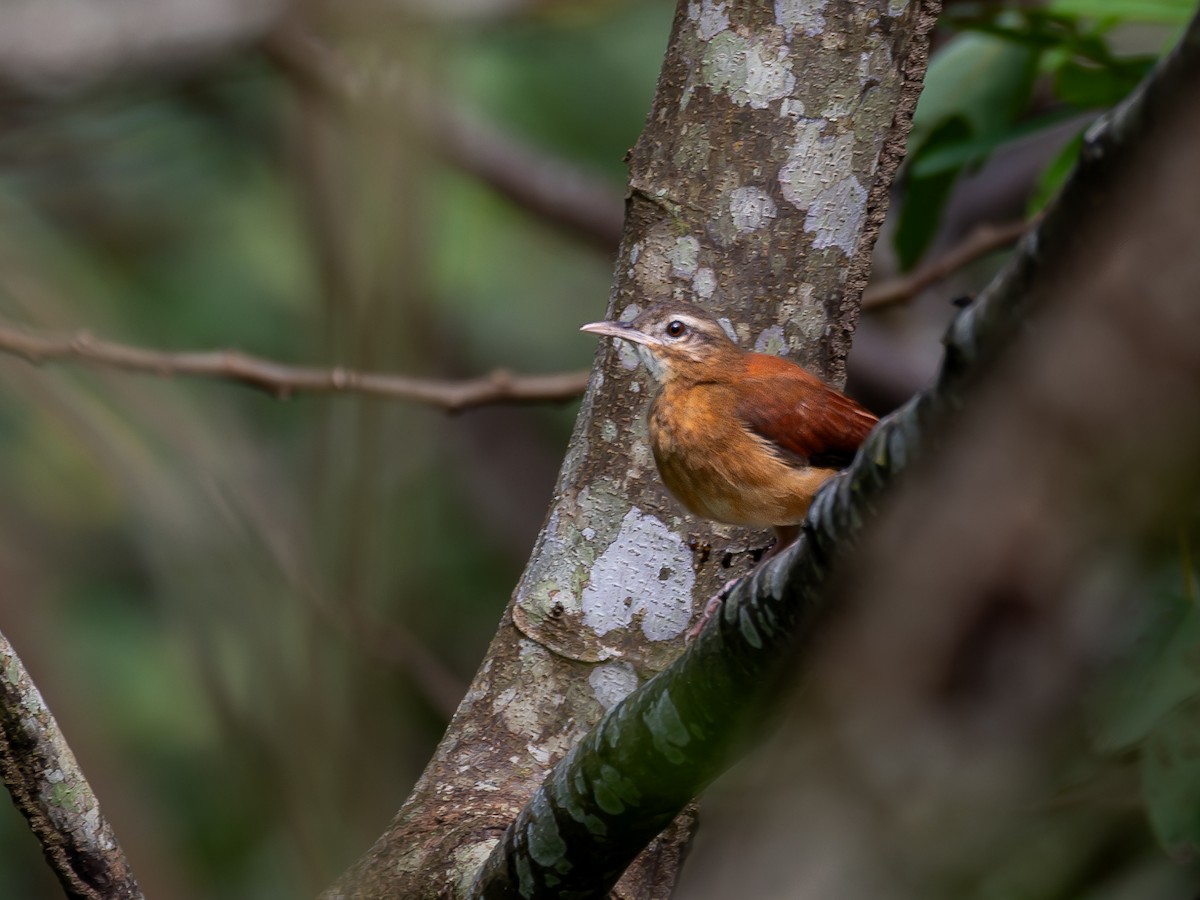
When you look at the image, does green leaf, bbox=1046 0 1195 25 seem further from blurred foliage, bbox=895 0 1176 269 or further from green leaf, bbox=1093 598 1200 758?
green leaf, bbox=1093 598 1200 758

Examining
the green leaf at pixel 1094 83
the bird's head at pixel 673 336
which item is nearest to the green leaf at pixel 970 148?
the green leaf at pixel 1094 83

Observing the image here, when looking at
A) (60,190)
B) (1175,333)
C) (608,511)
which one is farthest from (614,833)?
(60,190)

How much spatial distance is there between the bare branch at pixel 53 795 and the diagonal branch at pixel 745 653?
74 cm

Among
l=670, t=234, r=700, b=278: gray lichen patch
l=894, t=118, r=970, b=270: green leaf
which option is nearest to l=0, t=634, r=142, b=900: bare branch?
l=670, t=234, r=700, b=278: gray lichen patch

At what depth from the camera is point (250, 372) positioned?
472 cm

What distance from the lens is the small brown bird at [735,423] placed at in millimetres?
3414

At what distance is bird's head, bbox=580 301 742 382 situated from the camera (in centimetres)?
341

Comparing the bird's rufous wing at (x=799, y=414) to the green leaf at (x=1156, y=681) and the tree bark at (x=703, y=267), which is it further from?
the green leaf at (x=1156, y=681)

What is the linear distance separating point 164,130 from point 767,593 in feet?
25.3

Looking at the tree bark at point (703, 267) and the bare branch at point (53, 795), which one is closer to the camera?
the bare branch at point (53, 795)

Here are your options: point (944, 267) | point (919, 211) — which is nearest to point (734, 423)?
point (919, 211)

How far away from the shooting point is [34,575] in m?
6.16

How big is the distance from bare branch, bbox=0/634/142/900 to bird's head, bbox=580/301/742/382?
158 centimetres

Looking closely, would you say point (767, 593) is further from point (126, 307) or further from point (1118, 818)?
point (126, 307)
